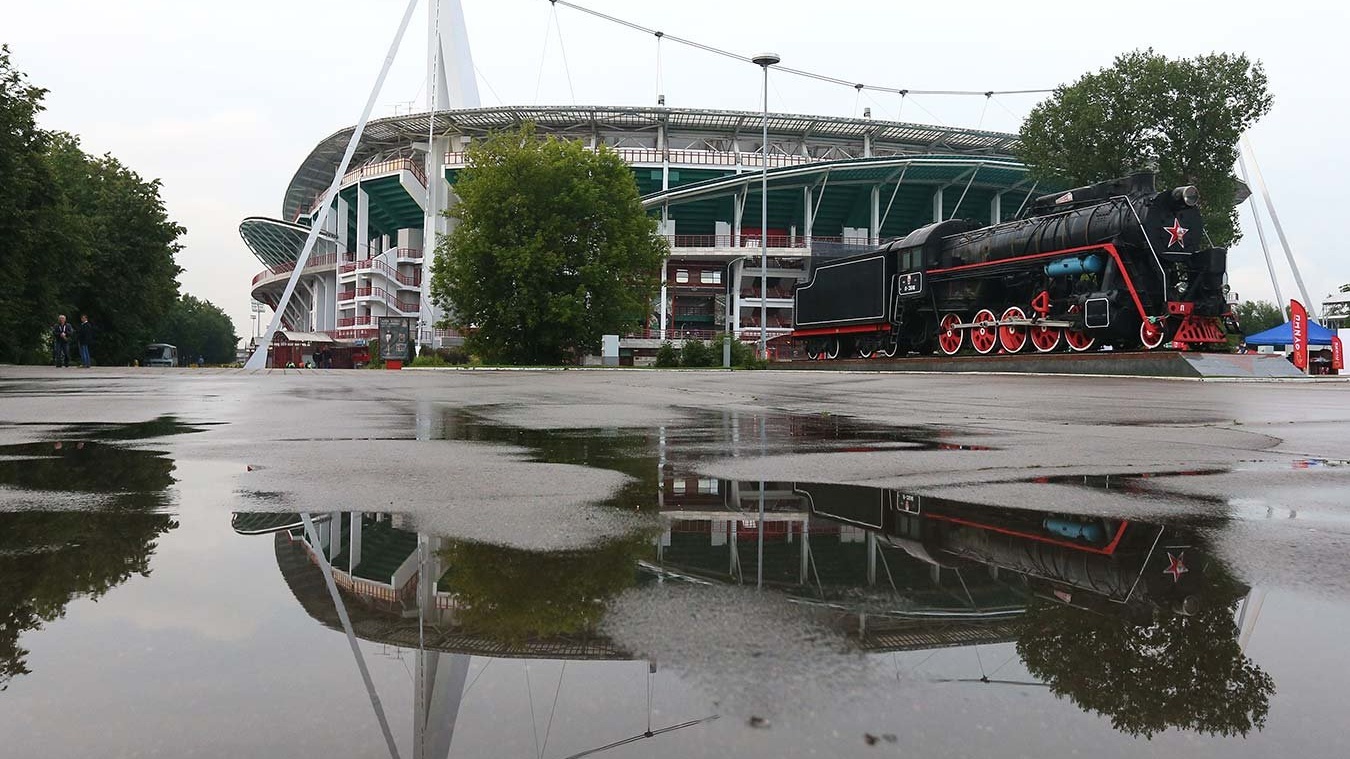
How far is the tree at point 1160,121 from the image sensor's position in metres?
39.1

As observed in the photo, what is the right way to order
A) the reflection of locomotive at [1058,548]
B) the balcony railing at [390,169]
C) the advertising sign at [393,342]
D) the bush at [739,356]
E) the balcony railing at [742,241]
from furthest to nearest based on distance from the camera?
1. the balcony railing at [390,169]
2. the balcony railing at [742,241]
3. the advertising sign at [393,342]
4. the bush at [739,356]
5. the reflection of locomotive at [1058,548]

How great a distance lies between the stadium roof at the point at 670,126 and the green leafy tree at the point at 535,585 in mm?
61932

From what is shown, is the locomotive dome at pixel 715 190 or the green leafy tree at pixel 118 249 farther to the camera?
the locomotive dome at pixel 715 190

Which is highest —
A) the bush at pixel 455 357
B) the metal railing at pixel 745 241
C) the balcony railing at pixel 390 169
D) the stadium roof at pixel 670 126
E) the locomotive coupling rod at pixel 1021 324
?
the stadium roof at pixel 670 126

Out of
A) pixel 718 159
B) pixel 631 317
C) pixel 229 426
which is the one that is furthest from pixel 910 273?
pixel 718 159

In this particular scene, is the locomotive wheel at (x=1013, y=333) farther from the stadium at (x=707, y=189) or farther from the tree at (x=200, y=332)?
the tree at (x=200, y=332)

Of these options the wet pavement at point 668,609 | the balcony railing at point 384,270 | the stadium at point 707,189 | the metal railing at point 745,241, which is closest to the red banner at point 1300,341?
the wet pavement at point 668,609

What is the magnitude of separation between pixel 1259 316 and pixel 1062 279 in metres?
94.7

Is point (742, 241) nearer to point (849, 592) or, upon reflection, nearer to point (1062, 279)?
point (1062, 279)

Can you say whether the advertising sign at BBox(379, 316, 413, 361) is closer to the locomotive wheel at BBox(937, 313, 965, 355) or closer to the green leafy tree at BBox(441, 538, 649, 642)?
the locomotive wheel at BBox(937, 313, 965, 355)

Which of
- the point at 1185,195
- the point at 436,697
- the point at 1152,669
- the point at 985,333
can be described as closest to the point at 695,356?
the point at 985,333

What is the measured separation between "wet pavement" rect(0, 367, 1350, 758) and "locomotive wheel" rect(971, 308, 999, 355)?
22.1 m

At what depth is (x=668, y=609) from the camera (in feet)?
5.95

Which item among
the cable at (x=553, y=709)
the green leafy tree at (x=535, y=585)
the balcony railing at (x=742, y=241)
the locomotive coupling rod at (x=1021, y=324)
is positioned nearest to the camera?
the cable at (x=553, y=709)
